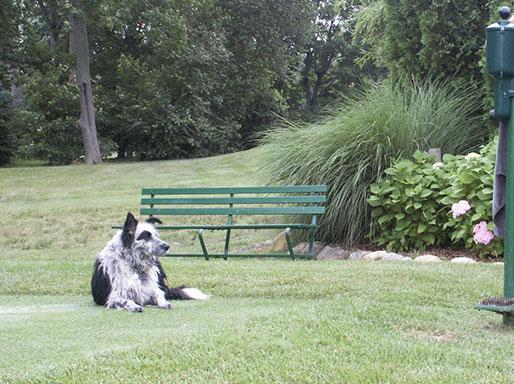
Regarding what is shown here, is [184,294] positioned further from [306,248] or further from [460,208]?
[460,208]

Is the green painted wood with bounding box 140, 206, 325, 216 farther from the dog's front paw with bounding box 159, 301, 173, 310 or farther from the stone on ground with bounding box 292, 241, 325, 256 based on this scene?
the dog's front paw with bounding box 159, 301, 173, 310

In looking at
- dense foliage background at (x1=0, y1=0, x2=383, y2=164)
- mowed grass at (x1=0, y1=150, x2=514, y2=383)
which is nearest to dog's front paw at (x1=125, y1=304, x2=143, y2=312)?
mowed grass at (x1=0, y1=150, x2=514, y2=383)

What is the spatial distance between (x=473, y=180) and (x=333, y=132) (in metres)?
2.47

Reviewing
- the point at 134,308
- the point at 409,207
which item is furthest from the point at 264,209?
the point at 134,308

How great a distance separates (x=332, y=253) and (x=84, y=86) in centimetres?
1753

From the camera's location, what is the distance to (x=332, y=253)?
1039 centimetres

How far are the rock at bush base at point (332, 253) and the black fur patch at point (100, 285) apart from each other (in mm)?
4269

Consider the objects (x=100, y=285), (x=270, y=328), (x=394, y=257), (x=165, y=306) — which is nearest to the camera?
(x=270, y=328)

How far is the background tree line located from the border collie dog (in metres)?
16.8

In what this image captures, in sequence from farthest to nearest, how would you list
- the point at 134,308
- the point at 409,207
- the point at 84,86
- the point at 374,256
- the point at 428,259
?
the point at 84,86
the point at 409,207
the point at 374,256
the point at 428,259
the point at 134,308

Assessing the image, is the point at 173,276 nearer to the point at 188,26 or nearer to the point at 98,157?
the point at 98,157

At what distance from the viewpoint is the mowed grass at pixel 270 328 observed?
416 cm

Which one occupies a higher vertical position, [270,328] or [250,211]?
[250,211]

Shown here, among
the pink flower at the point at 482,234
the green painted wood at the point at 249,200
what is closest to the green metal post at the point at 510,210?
the pink flower at the point at 482,234
